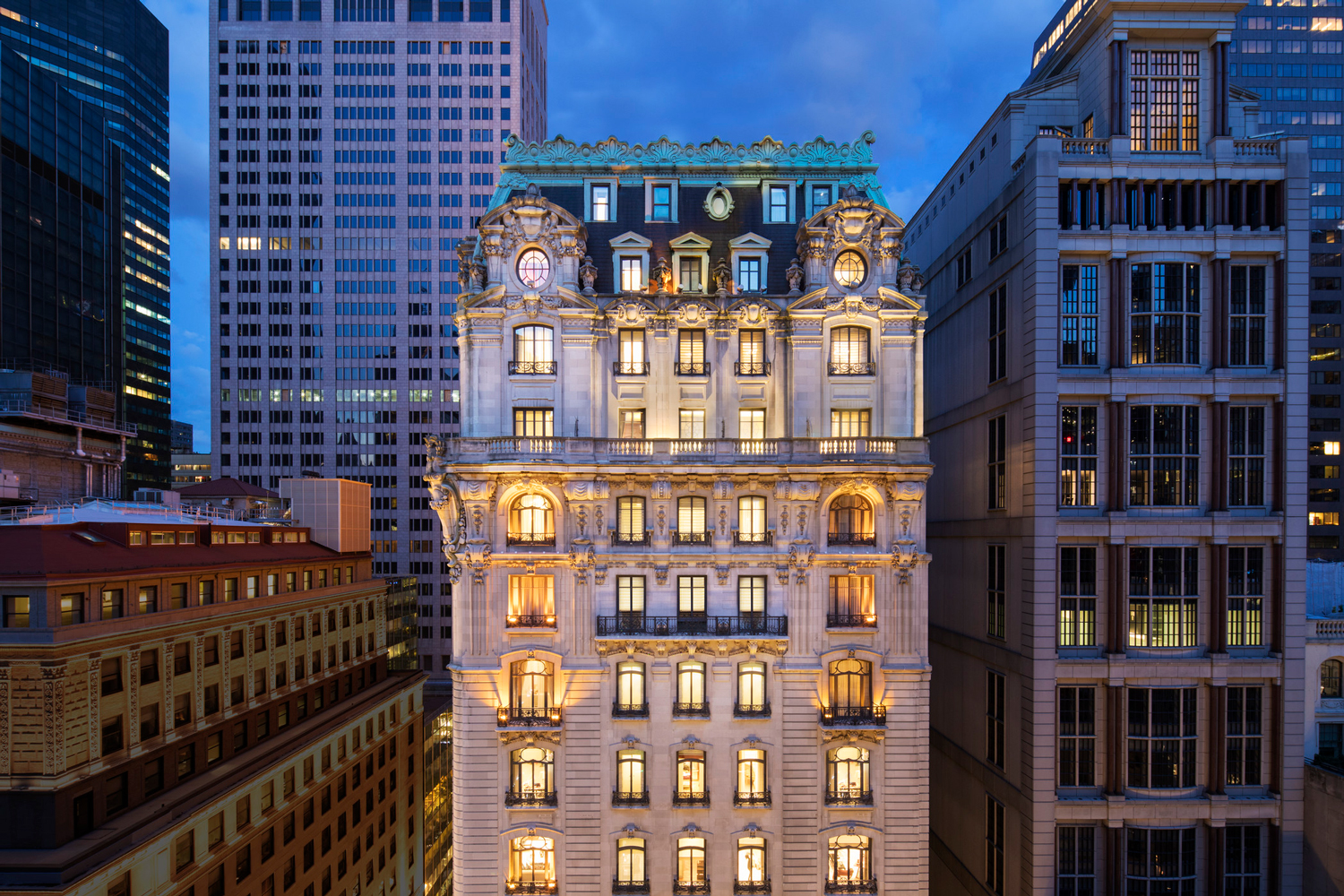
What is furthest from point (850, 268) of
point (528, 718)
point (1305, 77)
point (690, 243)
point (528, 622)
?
point (1305, 77)

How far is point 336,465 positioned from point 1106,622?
384 feet

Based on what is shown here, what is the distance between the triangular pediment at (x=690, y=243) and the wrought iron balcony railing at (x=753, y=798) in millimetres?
32226

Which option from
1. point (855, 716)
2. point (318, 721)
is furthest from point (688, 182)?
point (318, 721)

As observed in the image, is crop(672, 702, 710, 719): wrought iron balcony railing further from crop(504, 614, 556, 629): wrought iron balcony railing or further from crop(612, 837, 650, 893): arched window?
crop(504, 614, 556, 629): wrought iron balcony railing

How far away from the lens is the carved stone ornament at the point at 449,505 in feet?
122

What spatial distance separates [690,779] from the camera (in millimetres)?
36781

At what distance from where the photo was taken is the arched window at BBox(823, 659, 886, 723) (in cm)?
3697

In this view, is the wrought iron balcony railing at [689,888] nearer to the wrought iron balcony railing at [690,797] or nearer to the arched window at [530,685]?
the wrought iron balcony railing at [690,797]

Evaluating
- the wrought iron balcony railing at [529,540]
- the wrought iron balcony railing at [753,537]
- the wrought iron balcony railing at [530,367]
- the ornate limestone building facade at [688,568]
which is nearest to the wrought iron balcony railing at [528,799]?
the ornate limestone building facade at [688,568]

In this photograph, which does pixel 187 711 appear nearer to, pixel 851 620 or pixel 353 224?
pixel 851 620

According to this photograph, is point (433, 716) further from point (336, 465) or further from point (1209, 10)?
point (1209, 10)

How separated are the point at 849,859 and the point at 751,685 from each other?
37.4 feet

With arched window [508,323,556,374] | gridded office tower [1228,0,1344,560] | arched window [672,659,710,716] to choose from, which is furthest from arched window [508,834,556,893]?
gridded office tower [1228,0,1344,560]

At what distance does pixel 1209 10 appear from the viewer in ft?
117
